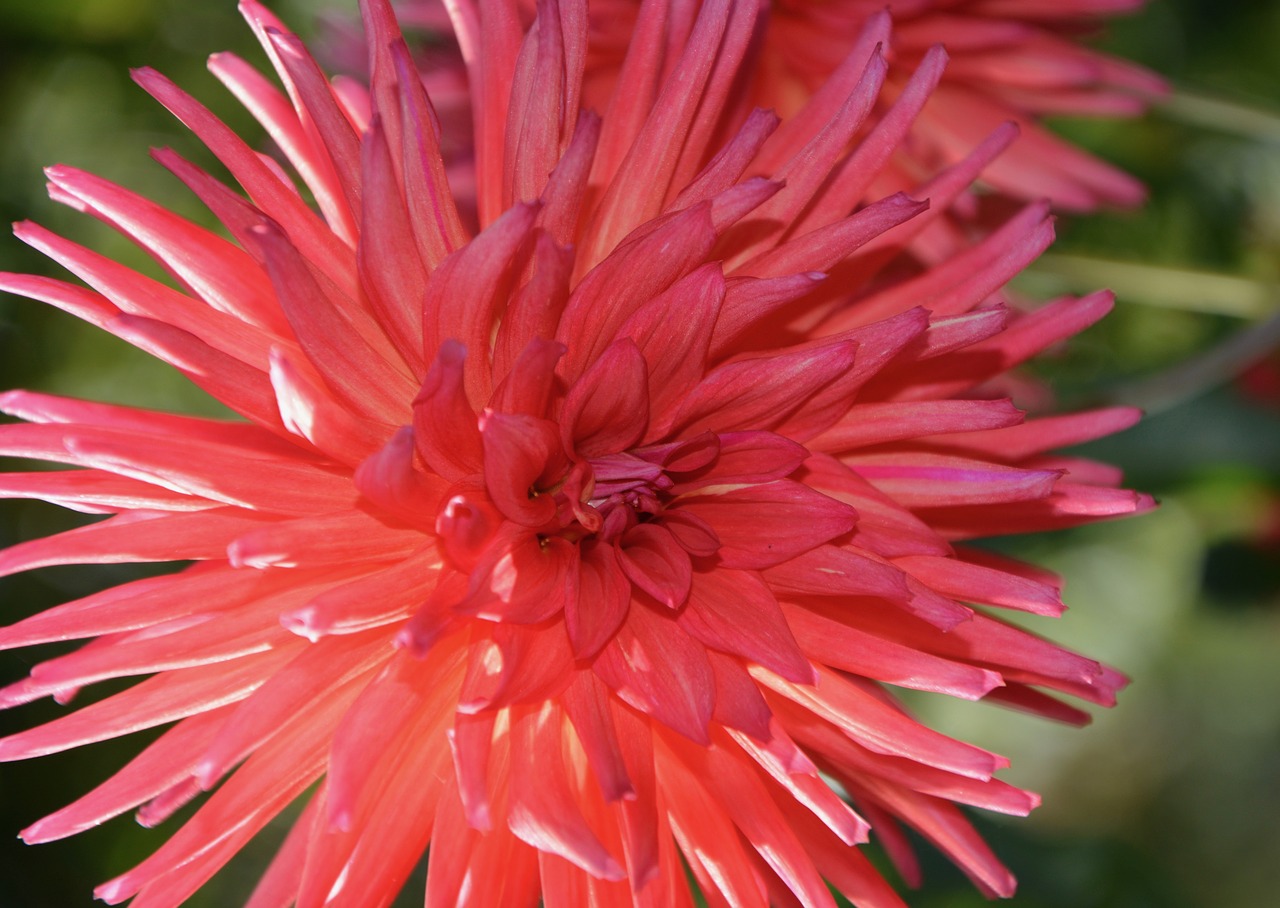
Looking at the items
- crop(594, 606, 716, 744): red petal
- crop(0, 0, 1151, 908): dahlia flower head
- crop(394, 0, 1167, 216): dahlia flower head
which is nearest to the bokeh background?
crop(394, 0, 1167, 216): dahlia flower head

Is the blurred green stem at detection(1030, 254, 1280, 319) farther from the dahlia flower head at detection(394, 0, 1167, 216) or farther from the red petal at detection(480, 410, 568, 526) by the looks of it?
the red petal at detection(480, 410, 568, 526)

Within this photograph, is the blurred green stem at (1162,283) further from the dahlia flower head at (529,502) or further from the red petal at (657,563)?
the red petal at (657,563)

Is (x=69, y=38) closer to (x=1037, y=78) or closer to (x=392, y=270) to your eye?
(x=392, y=270)

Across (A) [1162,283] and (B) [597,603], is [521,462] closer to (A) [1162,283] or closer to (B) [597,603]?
(B) [597,603]

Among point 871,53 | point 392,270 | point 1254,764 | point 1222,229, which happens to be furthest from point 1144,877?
point 1254,764

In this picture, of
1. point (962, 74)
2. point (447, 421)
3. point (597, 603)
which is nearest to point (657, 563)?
point (597, 603)
